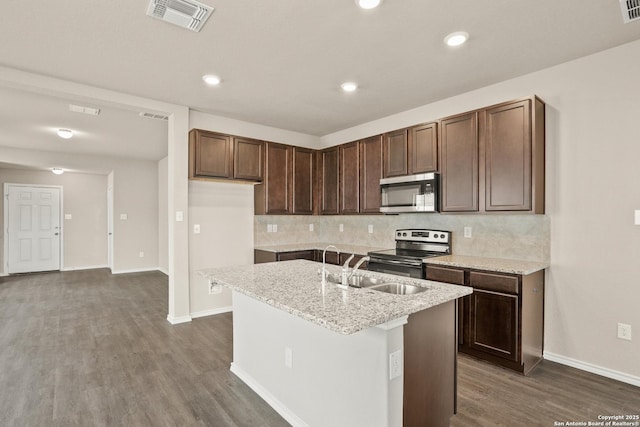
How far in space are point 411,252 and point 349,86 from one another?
199 cm

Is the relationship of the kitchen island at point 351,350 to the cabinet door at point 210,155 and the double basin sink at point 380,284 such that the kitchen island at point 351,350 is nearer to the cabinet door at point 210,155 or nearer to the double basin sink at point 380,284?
the double basin sink at point 380,284

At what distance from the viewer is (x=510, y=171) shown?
301 centimetres

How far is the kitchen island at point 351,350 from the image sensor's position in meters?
1.58

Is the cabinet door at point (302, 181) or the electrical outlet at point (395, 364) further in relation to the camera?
the cabinet door at point (302, 181)

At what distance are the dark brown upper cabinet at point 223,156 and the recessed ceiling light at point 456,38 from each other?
276 cm

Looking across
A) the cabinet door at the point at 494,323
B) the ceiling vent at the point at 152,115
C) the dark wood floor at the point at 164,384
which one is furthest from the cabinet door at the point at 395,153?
the ceiling vent at the point at 152,115

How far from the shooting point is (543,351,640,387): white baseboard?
103 inches

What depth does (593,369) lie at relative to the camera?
2.79m

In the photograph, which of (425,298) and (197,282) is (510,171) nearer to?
(425,298)

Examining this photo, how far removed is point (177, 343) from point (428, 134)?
11.4 feet

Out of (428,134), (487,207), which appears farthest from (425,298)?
(428,134)

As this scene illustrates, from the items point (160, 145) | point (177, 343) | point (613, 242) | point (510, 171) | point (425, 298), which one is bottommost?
point (177, 343)

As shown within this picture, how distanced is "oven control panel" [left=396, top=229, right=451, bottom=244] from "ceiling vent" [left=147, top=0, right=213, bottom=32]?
10.1 feet

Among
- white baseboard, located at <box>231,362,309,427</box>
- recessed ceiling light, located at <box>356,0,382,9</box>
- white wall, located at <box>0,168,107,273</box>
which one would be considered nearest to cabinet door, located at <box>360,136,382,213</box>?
recessed ceiling light, located at <box>356,0,382,9</box>
